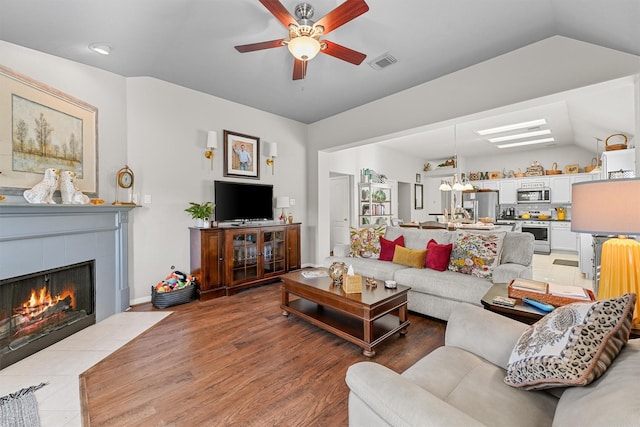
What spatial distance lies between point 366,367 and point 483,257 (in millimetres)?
2326

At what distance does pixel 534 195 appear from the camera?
273 inches

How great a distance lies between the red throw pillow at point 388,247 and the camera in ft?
11.9

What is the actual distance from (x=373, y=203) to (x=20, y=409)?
6.13 m

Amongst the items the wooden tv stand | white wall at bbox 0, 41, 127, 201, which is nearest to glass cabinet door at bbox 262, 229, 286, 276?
the wooden tv stand

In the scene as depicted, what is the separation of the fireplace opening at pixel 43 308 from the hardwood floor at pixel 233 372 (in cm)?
66

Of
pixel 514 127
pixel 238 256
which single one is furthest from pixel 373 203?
pixel 238 256

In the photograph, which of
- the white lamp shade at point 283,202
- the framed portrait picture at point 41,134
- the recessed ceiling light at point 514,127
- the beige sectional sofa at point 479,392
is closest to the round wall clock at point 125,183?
the framed portrait picture at point 41,134

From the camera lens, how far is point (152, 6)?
86.8 inches

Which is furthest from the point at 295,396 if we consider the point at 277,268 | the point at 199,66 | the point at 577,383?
the point at 199,66

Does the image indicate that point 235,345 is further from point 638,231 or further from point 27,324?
point 638,231

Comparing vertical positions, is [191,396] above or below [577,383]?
below

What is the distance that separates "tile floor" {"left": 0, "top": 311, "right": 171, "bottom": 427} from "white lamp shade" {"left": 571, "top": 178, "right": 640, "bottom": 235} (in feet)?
9.72

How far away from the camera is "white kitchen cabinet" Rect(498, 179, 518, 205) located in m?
7.33

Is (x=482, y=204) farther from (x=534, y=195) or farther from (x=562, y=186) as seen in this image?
(x=562, y=186)
